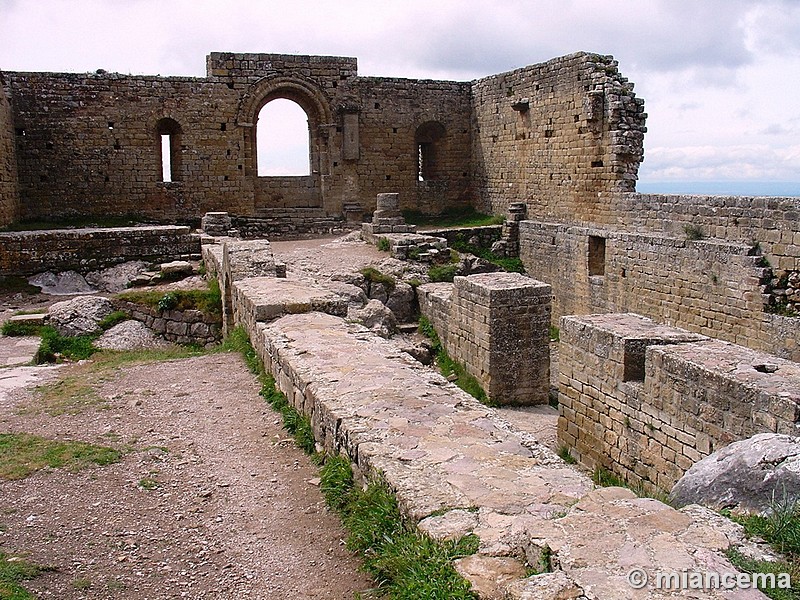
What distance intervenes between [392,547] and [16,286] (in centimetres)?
1319

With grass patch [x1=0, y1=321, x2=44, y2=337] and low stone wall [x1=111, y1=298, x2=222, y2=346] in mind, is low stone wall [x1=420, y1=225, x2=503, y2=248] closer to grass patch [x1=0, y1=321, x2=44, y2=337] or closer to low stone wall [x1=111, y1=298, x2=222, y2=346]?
low stone wall [x1=111, y1=298, x2=222, y2=346]

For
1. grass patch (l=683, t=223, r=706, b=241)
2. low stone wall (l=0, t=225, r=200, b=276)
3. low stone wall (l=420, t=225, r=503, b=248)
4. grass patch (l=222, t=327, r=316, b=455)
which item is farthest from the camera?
low stone wall (l=420, t=225, r=503, b=248)

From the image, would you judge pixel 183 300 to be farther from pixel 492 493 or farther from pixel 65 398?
pixel 492 493

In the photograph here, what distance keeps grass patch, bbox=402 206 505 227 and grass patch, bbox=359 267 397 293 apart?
6571 mm

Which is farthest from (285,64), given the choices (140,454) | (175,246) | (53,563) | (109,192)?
(53,563)

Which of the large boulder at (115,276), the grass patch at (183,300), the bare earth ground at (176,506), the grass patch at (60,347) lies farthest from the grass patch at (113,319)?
the bare earth ground at (176,506)

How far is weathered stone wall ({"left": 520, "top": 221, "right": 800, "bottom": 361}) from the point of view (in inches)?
440

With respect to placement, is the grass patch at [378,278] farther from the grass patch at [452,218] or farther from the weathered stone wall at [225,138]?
the weathered stone wall at [225,138]

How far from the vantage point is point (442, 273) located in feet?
51.7

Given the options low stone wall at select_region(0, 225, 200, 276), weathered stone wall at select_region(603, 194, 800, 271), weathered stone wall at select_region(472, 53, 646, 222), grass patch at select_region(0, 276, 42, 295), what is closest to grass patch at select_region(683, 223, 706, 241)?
weathered stone wall at select_region(603, 194, 800, 271)

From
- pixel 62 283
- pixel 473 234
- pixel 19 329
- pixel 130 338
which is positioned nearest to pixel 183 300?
pixel 130 338

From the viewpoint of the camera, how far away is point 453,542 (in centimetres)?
345

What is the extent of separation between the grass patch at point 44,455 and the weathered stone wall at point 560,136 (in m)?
12.4

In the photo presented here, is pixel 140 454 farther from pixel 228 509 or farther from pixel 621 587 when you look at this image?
pixel 621 587
